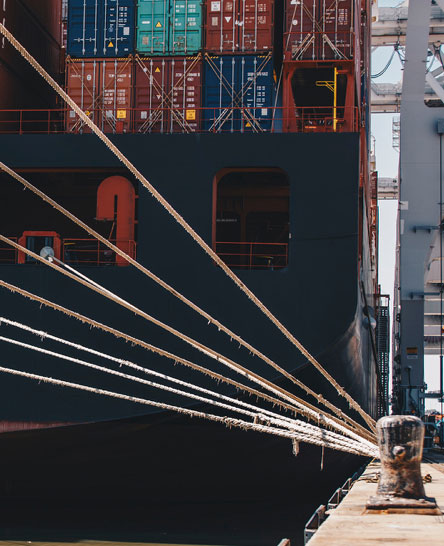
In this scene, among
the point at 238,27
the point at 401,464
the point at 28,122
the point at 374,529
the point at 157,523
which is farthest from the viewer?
the point at 28,122

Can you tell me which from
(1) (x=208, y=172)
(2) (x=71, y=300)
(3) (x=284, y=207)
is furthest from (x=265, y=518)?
(3) (x=284, y=207)

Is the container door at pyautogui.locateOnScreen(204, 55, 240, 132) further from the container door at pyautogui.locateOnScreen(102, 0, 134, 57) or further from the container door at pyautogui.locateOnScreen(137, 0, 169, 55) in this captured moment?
the container door at pyautogui.locateOnScreen(102, 0, 134, 57)

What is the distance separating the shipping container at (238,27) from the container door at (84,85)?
1.97 metres

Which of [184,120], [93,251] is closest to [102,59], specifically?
[184,120]

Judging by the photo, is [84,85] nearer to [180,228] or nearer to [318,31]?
[180,228]

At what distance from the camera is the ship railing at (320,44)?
14.4m

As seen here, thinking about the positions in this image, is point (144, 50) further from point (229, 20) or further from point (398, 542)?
point (398, 542)

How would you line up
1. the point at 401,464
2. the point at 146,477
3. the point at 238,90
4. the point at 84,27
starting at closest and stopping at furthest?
the point at 401,464 → the point at 146,477 → the point at 238,90 → the point at 84,27

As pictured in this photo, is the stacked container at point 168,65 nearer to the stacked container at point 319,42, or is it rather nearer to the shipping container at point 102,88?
the shipping container at point 102,88

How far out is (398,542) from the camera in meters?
4.85

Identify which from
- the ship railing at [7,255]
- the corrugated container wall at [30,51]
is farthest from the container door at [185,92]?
the ship railing at [7,255]

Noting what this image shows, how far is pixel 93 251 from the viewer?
43.1 feet

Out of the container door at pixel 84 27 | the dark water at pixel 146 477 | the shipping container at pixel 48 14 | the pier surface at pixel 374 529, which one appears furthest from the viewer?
the shipping container at pixel 48 14

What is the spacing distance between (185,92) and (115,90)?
3.96 feet
